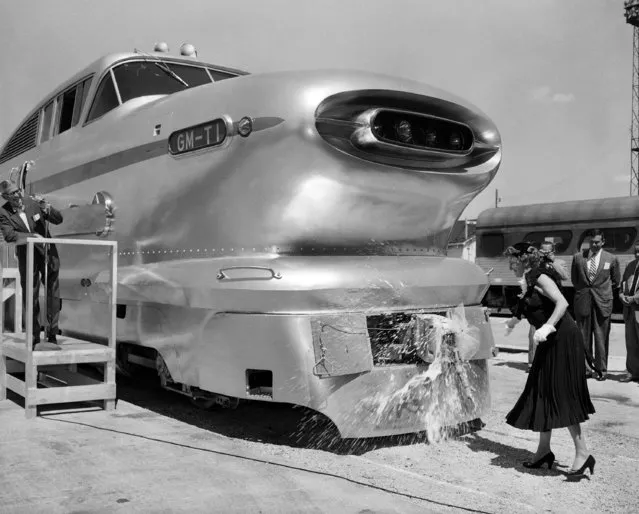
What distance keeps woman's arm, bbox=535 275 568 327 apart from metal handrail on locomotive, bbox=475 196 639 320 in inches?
430

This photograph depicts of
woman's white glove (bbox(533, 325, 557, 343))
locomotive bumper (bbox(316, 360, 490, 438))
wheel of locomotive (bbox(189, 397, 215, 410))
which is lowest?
wheel of locomotive (bbox(189, 397, 215, 410))

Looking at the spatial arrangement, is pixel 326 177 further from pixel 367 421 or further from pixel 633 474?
pixel 633 474

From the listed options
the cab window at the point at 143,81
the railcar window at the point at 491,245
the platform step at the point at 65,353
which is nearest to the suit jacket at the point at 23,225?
the platform step at the point at 65,353

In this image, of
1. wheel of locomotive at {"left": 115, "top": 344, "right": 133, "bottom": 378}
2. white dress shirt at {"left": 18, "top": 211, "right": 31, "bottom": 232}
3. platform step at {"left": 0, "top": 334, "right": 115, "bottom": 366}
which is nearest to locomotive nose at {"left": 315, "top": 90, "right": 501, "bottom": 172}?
platform step at {"left": 0, "top": 334, "right": 115, "bottom": 366}

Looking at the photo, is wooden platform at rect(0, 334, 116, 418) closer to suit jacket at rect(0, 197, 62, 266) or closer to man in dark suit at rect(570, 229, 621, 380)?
suit jacket at rect(0, 197, 62, 266)

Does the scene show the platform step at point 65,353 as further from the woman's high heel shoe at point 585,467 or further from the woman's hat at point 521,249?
the woman's high heel shoe at point 585,467

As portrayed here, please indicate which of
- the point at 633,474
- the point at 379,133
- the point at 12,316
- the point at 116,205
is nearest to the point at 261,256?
the point at 379,133

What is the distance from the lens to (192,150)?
4555 mm

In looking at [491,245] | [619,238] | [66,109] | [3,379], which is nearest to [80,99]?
[66,109]

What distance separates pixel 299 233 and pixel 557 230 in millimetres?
12452

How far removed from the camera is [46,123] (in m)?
6.57

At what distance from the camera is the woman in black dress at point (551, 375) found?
4.00m

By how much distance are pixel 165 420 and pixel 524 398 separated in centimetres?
241

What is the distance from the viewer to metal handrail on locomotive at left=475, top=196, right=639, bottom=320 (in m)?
14.4
